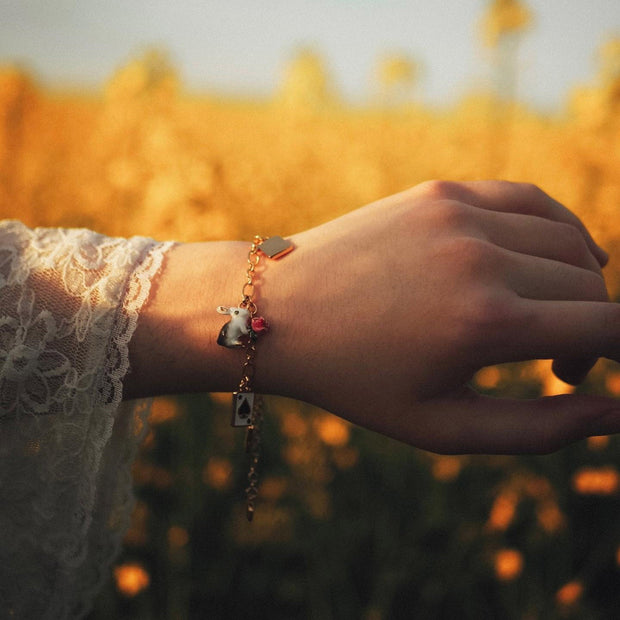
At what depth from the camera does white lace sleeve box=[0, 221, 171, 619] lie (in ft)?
2.70

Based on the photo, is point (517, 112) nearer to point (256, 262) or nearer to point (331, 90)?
point (331, 90)

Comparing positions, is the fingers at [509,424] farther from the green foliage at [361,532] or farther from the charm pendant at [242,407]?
the green foliage at [361,532]

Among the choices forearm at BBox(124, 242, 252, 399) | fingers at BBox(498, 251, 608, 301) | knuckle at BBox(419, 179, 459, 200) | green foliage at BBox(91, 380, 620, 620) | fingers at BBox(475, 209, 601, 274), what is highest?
knuckle at BBox(419, 179, 459, 200)

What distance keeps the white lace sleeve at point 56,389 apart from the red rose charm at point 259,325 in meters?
0.18

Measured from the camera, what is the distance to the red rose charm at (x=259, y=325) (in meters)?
0.84

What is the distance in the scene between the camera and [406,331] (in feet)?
2.71

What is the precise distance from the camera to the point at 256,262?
93 cm

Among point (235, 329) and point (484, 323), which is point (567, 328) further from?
point (235, 329)

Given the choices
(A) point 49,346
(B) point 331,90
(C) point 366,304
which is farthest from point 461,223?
(B) point 331,90

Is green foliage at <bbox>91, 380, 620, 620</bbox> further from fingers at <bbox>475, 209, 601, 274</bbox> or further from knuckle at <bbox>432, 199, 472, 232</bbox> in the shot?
knuckle at <bbox>432, 199, 472, 232</bbox>

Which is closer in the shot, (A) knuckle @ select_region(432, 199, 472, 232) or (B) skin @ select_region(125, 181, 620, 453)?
(B) skin @ select_region(125, 181, 620, 453)

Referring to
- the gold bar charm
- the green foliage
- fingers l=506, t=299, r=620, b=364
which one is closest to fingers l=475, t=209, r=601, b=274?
fingers l=506, t=299, r=620, b=364

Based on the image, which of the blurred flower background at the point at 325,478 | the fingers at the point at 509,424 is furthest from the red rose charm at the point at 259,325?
the blurred flower background at the point at 325,478

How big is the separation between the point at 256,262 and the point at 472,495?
115cm
